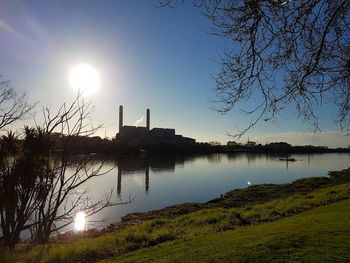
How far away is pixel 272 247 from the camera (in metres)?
9.85

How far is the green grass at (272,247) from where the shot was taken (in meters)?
9.10

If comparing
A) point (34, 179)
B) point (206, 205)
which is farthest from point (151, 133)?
point (34, 179)

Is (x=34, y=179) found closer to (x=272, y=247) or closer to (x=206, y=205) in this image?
(x=272, y=247)

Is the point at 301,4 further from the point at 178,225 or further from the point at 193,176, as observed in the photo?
the point at 193,176

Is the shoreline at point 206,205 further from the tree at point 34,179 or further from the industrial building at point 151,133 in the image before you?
the industrial building at point 151,133

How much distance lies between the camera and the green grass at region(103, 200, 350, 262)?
9102 mm

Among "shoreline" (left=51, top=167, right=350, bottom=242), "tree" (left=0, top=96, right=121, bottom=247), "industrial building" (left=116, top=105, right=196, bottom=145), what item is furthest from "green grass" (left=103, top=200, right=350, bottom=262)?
"industrial building" (left=116, top=105, right=196, bottom=145)

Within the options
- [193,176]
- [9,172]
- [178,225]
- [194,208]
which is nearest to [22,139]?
[9,172]

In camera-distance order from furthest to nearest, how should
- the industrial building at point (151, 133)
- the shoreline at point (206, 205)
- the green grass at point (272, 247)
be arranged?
the industrial building at point (151, 133) < the shoreline at point (206, 205) < the green grass at point (272, 247)

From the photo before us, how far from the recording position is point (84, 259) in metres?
12.6

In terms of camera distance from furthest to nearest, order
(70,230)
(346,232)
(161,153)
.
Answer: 1. (161,153)
2. (70,230)
3. (346,232)

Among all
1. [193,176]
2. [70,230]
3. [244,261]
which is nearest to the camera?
[244,261]

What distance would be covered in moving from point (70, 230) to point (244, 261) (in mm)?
21356

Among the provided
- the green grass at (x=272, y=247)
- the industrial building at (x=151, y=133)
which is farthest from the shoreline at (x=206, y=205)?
the industrial building at (x=151, y=133)
